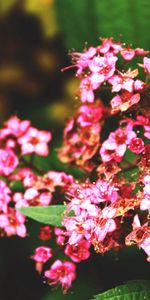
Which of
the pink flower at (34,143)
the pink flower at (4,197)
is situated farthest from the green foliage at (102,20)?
the pink flower at (4,197)

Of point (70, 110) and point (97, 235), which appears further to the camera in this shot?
point (70, 110)

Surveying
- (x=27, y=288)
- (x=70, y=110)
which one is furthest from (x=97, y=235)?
(x=70, y=110)

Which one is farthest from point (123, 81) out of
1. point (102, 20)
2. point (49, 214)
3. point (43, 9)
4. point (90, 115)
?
point (43, 9)

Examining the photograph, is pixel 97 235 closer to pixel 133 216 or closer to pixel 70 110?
pixel 133 216

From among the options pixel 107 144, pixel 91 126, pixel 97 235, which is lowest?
pixel 97 235

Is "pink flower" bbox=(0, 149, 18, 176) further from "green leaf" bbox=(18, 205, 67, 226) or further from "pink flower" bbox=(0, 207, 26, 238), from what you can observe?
"green leaf" bbox=(18, 205, 67, 226)

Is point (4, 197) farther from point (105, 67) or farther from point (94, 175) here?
point (105, 67)

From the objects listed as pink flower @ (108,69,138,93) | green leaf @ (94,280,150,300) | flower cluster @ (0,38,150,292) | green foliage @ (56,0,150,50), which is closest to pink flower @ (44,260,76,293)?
flower cluster @ (0,38,150,292)
